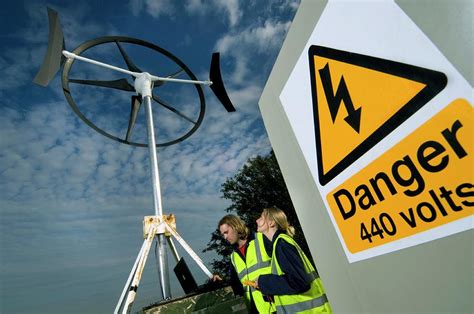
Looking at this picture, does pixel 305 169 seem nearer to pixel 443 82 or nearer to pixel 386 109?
pixel 386 109

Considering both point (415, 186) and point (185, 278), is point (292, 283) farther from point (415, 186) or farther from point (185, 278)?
point (185, 278)

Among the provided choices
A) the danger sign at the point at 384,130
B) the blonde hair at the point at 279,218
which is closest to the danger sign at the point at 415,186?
the danger sign at the point at 384,130

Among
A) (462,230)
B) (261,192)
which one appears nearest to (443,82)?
(462,230)

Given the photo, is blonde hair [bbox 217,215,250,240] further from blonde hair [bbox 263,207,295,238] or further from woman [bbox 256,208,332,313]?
woman [bbox 256,208,332,313]

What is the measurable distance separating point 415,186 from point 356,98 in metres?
0.31

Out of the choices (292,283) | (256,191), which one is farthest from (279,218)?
(256,191)

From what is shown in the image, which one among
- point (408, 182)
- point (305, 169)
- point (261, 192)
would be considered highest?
point (261, 192)

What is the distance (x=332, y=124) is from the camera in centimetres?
97

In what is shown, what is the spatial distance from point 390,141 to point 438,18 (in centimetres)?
31

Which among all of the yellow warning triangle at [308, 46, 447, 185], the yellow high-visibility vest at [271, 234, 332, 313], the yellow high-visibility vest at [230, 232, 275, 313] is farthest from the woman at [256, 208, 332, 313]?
the yellow warning triangle at [308, 46, 447, 185]

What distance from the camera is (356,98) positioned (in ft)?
2.85

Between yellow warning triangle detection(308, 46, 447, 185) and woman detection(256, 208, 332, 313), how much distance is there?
70.9 inches

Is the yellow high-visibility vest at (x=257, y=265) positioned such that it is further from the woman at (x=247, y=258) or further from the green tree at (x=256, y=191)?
the green tree at (x=256, y=191)

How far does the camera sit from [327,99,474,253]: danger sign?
65 centimetres
